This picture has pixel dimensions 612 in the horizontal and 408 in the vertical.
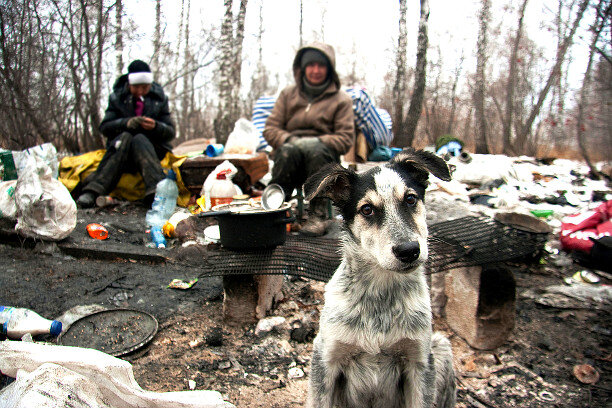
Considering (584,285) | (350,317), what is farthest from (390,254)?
(584,285)

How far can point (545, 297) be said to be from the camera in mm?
3984

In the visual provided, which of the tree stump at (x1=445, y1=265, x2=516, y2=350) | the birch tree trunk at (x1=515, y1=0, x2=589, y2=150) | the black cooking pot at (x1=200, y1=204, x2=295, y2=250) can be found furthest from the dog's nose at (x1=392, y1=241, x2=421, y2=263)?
the birch tree trunk at (x1=515, y1=0, x2=589, y2=150)

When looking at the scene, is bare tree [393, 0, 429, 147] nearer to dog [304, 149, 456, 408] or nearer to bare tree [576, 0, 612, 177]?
bare tree [576, 0, 612, 177]

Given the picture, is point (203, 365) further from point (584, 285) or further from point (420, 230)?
point (584, 285)

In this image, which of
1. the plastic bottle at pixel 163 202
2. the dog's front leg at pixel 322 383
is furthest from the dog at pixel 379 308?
the plastic bottle at pixel 163 202

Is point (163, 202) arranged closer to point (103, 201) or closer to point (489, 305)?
point (103, 201)

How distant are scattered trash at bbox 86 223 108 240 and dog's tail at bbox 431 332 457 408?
4294 millimetres

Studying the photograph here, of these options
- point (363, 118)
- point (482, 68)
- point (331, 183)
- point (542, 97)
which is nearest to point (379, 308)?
point (331, 183)

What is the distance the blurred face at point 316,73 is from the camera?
5.61 metres

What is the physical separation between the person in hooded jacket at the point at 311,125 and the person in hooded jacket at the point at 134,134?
1.97 meters

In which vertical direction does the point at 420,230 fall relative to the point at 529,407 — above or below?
above

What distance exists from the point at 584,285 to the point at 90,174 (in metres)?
6.92

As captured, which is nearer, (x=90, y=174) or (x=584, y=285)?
(x=584, y=285)

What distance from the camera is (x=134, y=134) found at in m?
6.34
